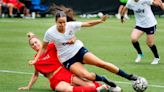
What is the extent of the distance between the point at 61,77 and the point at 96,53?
24.2ft

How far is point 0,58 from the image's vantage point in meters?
16.5

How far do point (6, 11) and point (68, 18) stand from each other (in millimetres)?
24121

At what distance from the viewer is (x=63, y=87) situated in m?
10.4

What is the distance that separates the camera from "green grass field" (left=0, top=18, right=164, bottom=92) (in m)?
12.3

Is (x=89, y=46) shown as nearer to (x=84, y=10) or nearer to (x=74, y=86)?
(x=74, y=86)

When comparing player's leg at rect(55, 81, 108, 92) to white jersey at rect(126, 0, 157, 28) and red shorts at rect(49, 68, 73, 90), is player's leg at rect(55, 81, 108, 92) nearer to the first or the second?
red shorts at rect(49, 68, 73, 90)

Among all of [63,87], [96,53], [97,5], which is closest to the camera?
[63,87]

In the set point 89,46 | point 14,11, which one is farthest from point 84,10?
point 89,46

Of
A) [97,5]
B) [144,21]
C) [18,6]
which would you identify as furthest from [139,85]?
[97,5]

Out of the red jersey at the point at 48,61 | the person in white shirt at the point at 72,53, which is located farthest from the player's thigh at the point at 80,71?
the red jersey at the point at 48,61

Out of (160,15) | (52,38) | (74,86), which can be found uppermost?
(52,38)

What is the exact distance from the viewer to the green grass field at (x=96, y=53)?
40.2ft

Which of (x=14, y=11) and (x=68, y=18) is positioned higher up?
(x=68, y=18)

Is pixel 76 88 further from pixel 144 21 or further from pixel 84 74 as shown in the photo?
pixel 144 21
